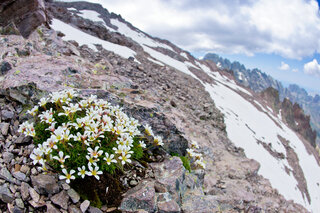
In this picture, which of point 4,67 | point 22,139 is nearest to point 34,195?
point 22,139

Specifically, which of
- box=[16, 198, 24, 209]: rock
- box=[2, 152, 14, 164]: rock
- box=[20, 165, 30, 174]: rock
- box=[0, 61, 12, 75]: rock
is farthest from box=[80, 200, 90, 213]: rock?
box=[0, 61, 12, 75]: rock

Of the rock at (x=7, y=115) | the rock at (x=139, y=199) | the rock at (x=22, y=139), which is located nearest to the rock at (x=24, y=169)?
the rock at (x=22, y=139)

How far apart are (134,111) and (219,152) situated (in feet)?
38.1

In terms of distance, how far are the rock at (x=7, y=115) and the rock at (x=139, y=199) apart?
341 cm

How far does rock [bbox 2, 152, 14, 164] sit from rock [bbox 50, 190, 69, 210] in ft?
4.22

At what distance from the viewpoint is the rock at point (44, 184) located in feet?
12.6

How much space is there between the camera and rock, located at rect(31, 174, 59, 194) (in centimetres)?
383

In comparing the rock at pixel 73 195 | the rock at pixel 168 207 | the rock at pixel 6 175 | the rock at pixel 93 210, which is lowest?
the rock at pixel 6 175

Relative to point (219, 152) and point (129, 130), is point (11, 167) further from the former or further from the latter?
point (219, 152)

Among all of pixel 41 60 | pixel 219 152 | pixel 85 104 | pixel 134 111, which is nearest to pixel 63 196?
pixel 85 104

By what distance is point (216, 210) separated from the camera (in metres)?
5.80

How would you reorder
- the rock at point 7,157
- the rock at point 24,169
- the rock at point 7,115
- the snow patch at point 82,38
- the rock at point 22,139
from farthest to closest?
1. the snow patch at point 82,38
2. the rock at point 7,115
3. the rock at point 22,139
4. the rock at point 7,157
5. the rock at point 24,169

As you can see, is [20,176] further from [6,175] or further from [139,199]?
[139,199]

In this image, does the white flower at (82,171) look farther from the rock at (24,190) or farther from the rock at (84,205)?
the rock at (24,190)
